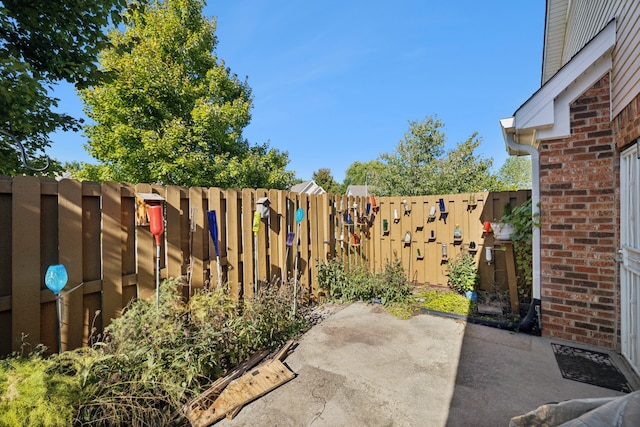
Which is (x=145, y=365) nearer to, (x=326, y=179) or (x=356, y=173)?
(x=326, y=179)

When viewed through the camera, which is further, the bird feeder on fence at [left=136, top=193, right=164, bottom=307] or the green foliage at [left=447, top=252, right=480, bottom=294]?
the green foliage at [left=447, top=252, right=480, bottom=294]

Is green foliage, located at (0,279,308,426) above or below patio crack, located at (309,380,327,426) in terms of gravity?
above

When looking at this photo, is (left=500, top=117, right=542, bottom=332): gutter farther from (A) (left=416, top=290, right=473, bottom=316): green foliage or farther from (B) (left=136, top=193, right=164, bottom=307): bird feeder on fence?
(B) (left=136, top=193, right=164, bottom=307): bird feeder on fence

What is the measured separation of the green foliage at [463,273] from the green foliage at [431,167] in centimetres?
811

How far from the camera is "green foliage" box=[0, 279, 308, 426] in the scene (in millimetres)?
1322

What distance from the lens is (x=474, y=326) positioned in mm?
3740

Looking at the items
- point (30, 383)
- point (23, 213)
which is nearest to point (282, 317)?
point (30, 383)

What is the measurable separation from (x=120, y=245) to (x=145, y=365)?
0.99 meters

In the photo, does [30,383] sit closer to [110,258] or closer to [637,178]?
[110,258]

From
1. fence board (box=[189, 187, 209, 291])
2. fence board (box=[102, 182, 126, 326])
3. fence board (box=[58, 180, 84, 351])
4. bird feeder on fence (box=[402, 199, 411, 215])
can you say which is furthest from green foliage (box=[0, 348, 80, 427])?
bird feeder on fence (box=[402, 199, 411, 215])

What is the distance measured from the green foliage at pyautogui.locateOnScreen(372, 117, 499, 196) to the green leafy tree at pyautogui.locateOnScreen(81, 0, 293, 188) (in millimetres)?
7872

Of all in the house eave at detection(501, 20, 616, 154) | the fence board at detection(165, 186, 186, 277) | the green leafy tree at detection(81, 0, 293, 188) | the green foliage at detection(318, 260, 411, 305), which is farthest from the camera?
the green leafy tree at detection(81, 0, 293, 188)

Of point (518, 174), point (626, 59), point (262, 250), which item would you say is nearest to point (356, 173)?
point (518, 174)

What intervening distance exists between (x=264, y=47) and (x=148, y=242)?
752 centimetres
